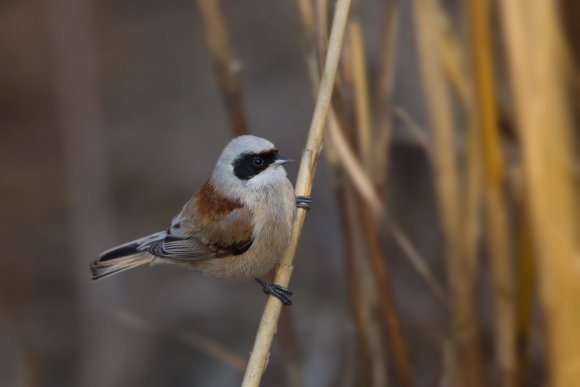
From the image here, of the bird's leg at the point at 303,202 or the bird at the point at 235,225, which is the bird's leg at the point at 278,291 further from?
the bird's leg at the point at 303,202

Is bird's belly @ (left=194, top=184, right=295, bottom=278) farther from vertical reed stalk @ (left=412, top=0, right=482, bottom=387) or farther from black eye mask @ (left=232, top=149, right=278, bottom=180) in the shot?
vertical reed stalk @ (left=412, top=0, right=482, bottom=387)

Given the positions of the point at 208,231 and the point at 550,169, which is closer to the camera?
the point at 550,169

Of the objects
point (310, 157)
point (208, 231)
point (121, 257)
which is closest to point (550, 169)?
point (310, 157)

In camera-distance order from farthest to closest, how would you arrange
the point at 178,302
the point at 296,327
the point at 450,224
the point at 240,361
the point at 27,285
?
the point at 178,302
the point at 296,327
the point at 27,285
the point at 240,361
the point at 450,224

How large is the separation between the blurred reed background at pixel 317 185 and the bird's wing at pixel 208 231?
24 centimetres

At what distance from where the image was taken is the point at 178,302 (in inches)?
177

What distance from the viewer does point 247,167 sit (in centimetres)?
230

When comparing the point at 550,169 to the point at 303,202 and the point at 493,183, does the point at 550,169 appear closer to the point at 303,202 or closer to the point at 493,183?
the point at 493,183

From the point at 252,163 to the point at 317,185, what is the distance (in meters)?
2.32

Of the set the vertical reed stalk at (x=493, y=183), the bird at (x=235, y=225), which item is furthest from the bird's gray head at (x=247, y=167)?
the vertical reed stalk at (x=493, y=183)

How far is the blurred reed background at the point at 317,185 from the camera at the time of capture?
1.92 meters

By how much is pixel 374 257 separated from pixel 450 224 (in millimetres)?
241

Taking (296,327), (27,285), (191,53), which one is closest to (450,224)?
(296,327)

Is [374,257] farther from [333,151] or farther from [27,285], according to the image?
[27,285]
